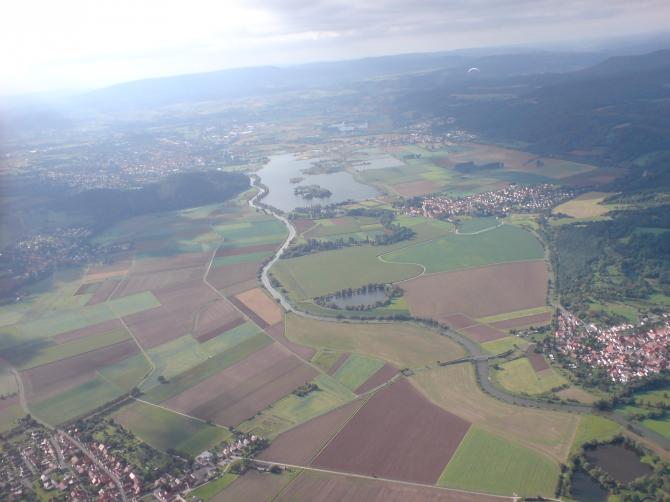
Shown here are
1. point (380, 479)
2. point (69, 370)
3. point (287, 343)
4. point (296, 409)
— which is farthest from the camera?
point (287, 343)

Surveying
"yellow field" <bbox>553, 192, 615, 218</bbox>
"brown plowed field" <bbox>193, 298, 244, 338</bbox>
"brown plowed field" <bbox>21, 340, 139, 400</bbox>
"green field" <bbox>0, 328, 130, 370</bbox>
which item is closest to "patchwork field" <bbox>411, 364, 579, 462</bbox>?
"brown plowed field" <bbox>193, 298, 244, 338</bbox>

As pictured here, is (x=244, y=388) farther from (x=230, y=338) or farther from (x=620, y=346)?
(x=620, y=346)

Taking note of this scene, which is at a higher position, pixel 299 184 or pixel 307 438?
pixel 299 184

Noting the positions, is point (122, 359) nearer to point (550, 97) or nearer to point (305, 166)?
point (305, 166)

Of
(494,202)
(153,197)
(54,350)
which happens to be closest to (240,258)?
(54,350)

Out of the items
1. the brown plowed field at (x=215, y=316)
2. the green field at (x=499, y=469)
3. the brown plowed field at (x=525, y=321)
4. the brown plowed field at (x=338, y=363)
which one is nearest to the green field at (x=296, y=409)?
the brown plowed field at (x=338, y=363)

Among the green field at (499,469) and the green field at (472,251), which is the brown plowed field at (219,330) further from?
the green field at (499,469)

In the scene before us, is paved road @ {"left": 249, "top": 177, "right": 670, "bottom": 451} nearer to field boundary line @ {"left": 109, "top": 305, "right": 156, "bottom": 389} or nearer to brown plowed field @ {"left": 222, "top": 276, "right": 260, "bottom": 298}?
brown plowed field @ {"left": 222, "top": 276, "right": 260, "bottom": 298}
